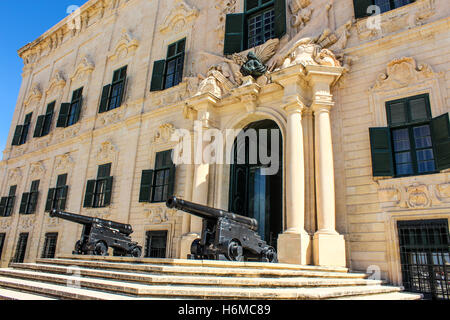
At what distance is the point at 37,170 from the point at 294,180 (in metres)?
15.8

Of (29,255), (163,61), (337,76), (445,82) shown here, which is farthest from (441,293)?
(29,255)

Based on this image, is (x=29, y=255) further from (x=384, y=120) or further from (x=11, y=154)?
(x=384, y=120)

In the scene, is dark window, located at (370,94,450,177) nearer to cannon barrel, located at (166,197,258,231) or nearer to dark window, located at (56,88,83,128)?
cannon barrel, located at (166,197,258,231)

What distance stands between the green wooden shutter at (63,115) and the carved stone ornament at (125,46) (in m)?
3.90

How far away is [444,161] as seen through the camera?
6.80 meters

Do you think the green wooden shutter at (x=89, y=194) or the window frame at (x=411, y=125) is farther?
the green wooden shutter at (x=89, y=194)

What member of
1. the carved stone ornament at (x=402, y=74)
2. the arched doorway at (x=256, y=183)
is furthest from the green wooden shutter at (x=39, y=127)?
the carved stone ornament at (x=402, y=74)

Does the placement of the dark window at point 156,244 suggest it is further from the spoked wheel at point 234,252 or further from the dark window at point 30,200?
the dark window at point 30,200

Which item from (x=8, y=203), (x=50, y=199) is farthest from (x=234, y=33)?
(x=8, y=203)

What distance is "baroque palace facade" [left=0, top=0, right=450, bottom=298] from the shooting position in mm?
7328

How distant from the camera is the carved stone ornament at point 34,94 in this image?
20741 mm

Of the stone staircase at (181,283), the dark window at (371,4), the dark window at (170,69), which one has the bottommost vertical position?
the stone staircase at (181,283)

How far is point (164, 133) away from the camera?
1245 centimetres

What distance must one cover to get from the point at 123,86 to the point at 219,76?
19.8 ft
